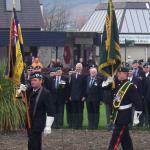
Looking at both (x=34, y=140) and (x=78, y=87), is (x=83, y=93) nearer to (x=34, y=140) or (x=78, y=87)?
(x=78, y=87)

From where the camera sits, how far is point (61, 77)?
17844 millimetres

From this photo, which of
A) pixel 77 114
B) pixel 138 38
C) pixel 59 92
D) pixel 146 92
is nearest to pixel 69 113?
pixel 77 114

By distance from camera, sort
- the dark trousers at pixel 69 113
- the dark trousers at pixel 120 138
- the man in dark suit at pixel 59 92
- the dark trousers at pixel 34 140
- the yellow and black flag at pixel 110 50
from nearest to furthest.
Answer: the dark trousers at pixel 34 140
the dark trousers at pixel 120 138
the yellow and black flag at pixel 110 50
the man in dark suit at pixel 59 92
the dark trousers at pixel 69 113

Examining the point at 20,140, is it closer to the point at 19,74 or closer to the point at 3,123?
the point at 3,123

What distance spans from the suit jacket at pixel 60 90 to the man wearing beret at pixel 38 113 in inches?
239

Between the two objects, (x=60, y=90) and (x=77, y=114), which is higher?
(x=60, y=90)

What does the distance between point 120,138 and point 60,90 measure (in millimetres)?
5756

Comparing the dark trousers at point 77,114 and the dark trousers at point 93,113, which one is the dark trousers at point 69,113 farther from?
the dark trousers at point 93,113

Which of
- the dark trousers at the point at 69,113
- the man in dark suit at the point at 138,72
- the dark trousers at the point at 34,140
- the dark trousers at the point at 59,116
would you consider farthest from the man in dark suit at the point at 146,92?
the dark trousers at the point at 34,140

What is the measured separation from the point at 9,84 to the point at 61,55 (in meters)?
27.8

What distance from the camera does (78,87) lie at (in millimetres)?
17609

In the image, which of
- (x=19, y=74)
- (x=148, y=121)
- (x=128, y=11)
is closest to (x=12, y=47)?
(x=19, y=74)

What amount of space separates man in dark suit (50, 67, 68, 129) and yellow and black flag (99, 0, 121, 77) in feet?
11.8

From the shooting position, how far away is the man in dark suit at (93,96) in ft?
57.2
